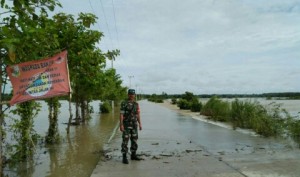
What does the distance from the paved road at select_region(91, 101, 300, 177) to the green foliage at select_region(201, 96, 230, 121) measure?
31.5 feet

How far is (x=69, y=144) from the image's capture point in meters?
14.3

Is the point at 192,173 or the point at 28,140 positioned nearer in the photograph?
the point at 192,173

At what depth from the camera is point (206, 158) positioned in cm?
1029

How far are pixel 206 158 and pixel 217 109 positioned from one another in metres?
16.6

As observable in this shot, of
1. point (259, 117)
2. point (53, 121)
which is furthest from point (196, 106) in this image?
point (53, 121)

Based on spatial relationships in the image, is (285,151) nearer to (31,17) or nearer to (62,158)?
(62,158)

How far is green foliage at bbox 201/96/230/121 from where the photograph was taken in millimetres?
24300

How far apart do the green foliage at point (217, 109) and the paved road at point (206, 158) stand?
9.59 meters

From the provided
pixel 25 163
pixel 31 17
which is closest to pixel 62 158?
pixel 25 163

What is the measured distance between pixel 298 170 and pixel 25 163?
256 inches

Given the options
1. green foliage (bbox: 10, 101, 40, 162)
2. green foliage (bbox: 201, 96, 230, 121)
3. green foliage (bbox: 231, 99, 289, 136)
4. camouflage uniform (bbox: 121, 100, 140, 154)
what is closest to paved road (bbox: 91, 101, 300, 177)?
camouflage uniform (bbox: 121, 100, 140, 154)

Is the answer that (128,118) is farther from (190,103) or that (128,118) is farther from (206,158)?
(190,103)

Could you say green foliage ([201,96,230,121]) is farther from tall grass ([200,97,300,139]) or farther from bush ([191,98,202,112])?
bush ([191,98,202,112])

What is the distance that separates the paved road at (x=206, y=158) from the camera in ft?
28.0
